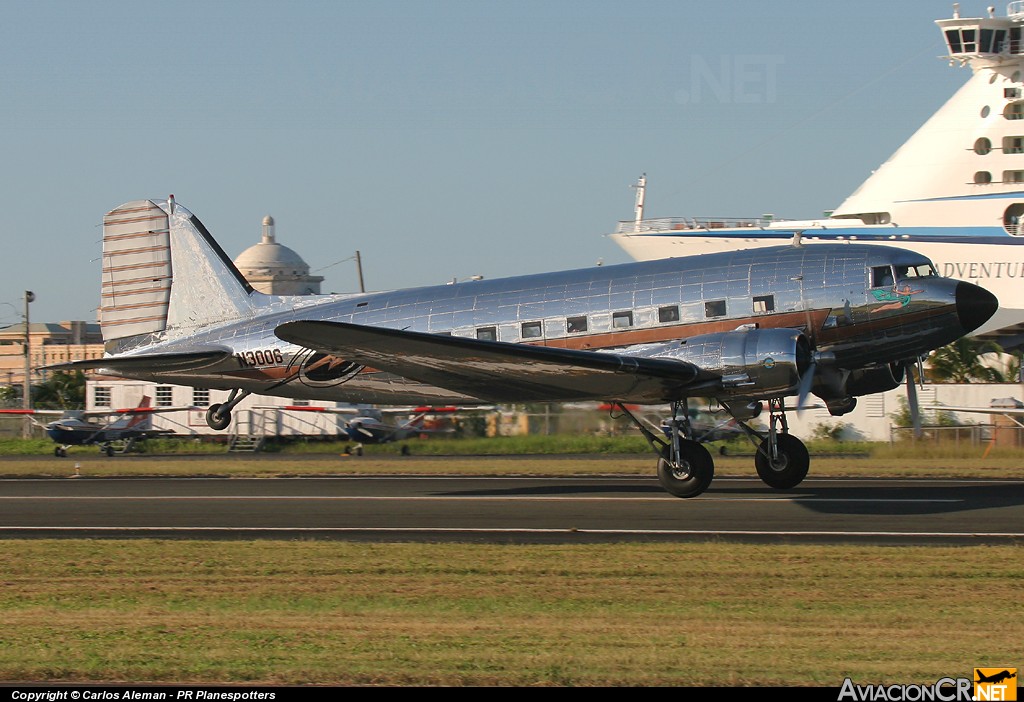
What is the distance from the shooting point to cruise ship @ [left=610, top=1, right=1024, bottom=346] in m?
42.9

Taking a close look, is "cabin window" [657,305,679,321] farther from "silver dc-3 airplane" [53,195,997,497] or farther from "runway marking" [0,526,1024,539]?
"runway marking" [0,526,1024,539]

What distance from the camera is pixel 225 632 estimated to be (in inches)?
364

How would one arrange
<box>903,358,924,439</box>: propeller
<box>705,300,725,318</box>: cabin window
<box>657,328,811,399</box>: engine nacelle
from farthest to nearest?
<box>903,358,924,439</box>: propeller, <box>705,300,725,318</box>: cabin window, <box>657,328,811,399</box>: engine nacelle

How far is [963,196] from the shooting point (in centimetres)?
4512

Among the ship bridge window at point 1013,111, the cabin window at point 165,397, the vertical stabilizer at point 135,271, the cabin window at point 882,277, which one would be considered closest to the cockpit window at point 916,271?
the cabin window at point 882,277

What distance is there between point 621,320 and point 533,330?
1.63 m

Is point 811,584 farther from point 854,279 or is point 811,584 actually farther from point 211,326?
point 211,326

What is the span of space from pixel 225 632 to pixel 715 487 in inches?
507

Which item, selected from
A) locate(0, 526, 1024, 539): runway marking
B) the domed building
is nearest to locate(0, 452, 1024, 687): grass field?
locate(0, 526, 1024, 539): runway marking

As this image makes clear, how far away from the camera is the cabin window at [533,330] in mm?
18969

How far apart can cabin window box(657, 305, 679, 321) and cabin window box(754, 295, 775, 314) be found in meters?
1.31

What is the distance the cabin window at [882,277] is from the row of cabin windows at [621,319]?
1624 mm

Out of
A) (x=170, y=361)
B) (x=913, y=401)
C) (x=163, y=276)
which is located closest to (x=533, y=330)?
(x=170, y=361)

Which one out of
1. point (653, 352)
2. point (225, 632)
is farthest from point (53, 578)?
point (653, 352)
